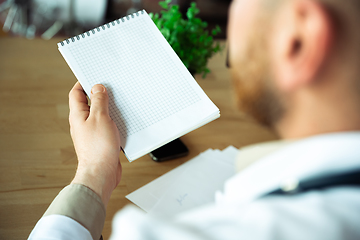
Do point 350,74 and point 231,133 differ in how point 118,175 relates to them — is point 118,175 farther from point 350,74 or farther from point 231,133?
point 350,74

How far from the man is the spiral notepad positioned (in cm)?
30

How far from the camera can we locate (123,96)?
711mm

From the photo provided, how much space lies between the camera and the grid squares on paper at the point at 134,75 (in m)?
0.70

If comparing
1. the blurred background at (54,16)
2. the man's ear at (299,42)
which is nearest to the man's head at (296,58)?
the man's ear at (299,42)

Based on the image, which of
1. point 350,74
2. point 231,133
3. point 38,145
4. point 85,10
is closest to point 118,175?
point 38,145

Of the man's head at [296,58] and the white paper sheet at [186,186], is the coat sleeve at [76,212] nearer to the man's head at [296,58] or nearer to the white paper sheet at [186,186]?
the white paper sheet at [186,186]

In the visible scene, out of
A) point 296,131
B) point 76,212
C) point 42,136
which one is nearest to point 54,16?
point 42,136

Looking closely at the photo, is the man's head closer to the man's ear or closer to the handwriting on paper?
the man's ear

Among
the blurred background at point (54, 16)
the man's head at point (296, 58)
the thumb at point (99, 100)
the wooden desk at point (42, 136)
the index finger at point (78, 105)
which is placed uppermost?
the man's head at point (296, 58)

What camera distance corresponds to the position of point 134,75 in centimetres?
73

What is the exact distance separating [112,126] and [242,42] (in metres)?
0.34

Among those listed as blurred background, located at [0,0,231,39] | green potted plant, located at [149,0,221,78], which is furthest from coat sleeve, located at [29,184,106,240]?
blurred background, located at [0,0,231,39]

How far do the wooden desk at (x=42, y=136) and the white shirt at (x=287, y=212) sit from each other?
0.40 meters

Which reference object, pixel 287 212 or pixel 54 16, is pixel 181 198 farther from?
pixel 54 16
